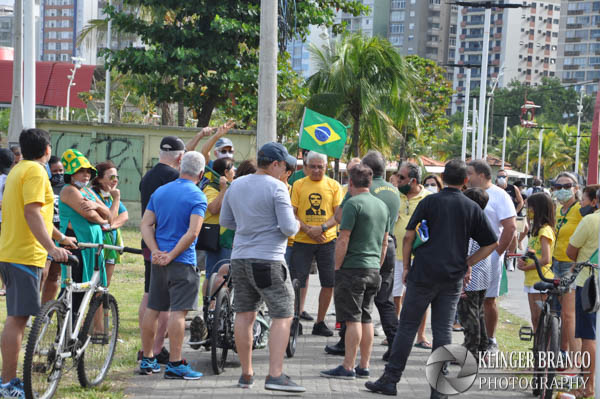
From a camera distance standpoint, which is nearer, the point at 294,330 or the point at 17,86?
the point at 294,330

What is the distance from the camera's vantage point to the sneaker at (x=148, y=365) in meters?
7.43

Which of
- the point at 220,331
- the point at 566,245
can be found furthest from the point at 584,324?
the point at 220,331

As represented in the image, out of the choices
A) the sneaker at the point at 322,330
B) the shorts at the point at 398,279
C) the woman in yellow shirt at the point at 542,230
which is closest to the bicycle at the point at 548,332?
the woman in yellow shirt at the point at 542,230

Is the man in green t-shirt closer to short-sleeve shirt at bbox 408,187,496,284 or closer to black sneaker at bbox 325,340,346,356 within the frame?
short-sleeve shirt at bbox 408,187,496,284

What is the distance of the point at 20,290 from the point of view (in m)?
6.17

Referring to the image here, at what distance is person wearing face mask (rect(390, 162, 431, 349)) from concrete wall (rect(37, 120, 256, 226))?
516 inches

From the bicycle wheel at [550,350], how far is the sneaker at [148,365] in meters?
3.24

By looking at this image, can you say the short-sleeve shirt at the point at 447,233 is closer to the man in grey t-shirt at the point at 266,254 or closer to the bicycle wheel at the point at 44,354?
the man in grey t-shirt at the point at 266,254

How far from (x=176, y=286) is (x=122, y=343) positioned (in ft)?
6.31

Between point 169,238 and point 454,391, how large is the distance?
265 cm

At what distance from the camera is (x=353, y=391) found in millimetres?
7199

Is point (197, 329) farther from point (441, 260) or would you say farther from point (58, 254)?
point (441, 260)

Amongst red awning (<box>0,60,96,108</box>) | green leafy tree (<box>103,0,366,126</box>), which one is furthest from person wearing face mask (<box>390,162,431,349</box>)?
red awning (<box>0,60,96,108</box>)

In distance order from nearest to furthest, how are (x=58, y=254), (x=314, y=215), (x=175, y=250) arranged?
(x=58, y=254), (x=175, y=250), (x=314, y=215)
